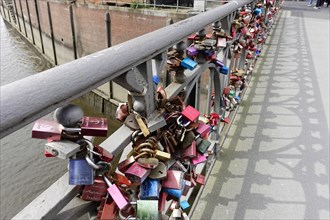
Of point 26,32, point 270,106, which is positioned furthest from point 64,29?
point 270,106

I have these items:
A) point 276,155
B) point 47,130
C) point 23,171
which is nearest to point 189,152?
point 47,130

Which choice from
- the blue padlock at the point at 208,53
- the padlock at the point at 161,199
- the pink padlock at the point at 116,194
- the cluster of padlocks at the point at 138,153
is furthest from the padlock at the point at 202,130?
the pink padlock at the point at 116,194

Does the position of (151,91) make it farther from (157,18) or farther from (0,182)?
(157,18)

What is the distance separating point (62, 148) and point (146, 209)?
408 mm

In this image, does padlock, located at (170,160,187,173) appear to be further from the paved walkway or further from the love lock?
the paved walkway

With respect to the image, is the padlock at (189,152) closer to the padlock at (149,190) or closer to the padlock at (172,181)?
the padlock at (172,181)

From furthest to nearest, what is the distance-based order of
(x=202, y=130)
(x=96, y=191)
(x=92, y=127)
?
(x=202, y=130)
(x=96, y=191)
(x=92, y=127)

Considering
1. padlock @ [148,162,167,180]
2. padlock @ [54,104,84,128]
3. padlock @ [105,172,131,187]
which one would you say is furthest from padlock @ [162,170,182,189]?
padlock @ [54,104,84,128]

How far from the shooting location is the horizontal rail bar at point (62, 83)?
49 cm

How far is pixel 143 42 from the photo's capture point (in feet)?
2.93

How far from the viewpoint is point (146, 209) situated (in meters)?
0.94

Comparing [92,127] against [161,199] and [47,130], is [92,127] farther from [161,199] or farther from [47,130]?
[161,199]

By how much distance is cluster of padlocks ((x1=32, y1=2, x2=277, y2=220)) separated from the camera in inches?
26.9

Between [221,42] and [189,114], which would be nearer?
[189,114]
